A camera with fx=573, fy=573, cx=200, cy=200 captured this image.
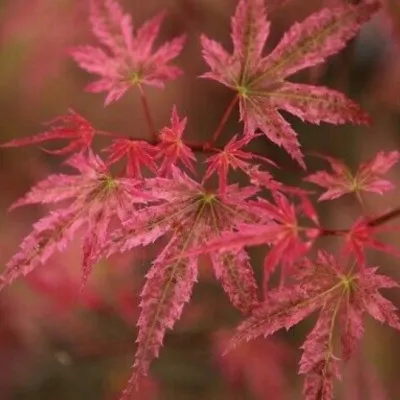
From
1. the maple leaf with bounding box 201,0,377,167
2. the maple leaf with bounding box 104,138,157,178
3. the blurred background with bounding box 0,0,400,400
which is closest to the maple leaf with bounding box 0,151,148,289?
the maple leaf with bounding box 104,138,157,178

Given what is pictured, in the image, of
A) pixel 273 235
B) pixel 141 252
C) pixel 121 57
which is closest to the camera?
pixel 273 235

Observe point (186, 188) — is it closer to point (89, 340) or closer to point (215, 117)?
point (215, 117)

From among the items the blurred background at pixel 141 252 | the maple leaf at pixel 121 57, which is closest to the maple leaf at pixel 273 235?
the maple leaf at pixel 121 57

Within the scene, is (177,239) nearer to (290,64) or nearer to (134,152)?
(134,152)

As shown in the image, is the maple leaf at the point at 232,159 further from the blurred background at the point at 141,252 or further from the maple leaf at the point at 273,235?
the blurred background at the point at 141,252

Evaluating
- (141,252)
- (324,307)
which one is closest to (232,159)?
(324,307)

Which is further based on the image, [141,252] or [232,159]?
[141,252]

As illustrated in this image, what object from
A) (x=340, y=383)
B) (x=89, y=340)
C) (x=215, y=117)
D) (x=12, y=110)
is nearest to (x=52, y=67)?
(x=12, y=110)
